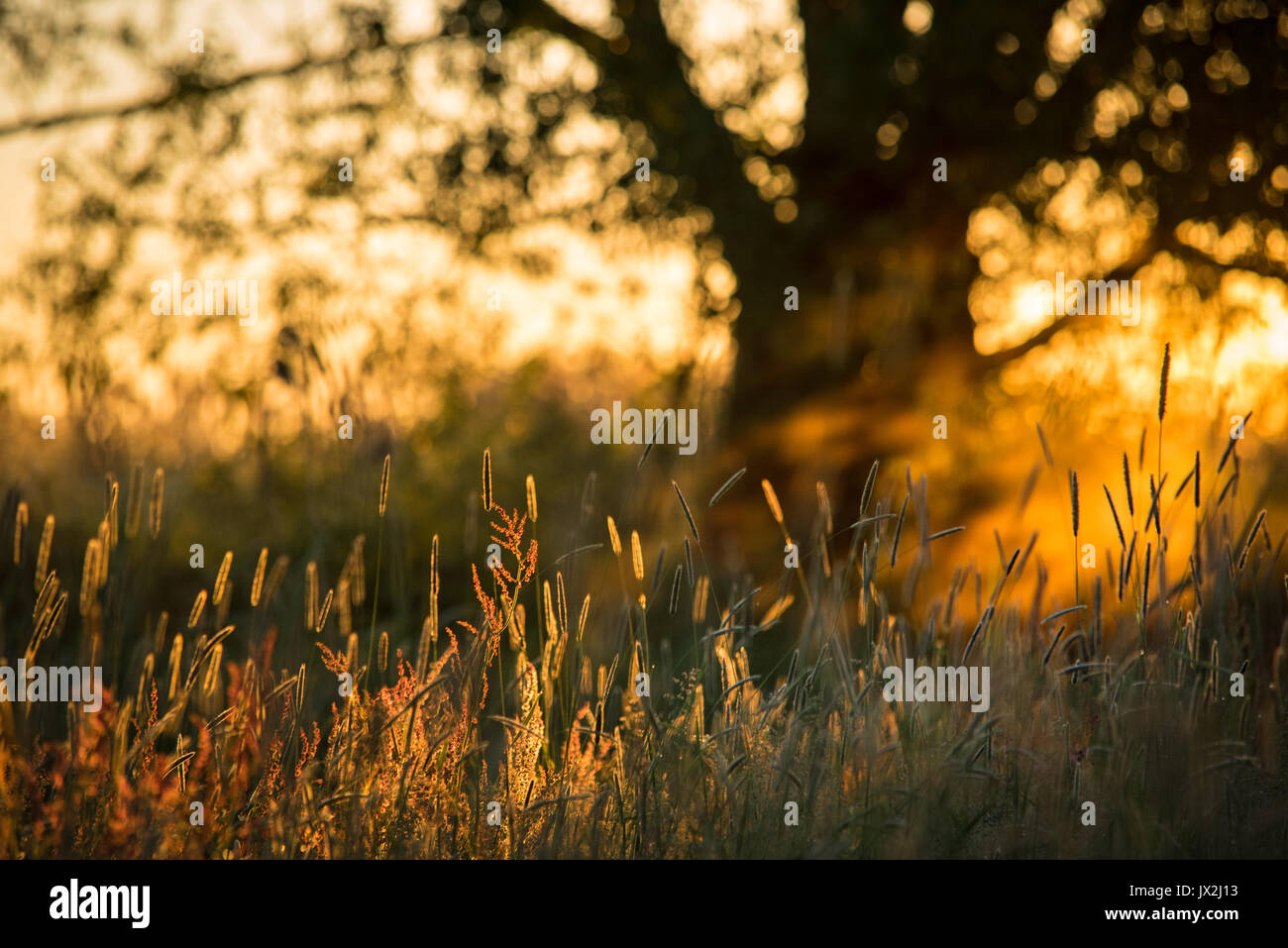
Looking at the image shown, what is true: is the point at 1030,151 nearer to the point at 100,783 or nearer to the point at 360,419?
the point at 360,419

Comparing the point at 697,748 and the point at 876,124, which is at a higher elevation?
the point at 876,124

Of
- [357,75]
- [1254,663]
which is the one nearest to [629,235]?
[357,75]

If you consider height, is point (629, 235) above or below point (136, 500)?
above

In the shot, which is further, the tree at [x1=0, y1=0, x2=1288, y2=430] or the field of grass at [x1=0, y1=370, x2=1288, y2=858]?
the tree at [x1=0, y1=0, x2=1288, y2=430]

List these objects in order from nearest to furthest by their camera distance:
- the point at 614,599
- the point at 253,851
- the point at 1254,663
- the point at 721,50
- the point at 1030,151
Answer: the point at 253,851, the point at 1254,663, the point at 614,599, the point at 1030,151, the point at 721,50

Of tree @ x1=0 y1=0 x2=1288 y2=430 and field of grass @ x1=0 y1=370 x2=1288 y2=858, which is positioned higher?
tree @ x1=0 y1=0 x2=1288 y2=430

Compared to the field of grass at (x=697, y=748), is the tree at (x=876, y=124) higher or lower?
higher

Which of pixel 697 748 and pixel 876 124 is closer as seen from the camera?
pixel 697 748

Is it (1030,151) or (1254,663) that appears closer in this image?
(1254,663)

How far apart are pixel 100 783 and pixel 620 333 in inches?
198

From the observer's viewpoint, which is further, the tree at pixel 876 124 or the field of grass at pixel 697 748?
the tree at pixel 876 124
